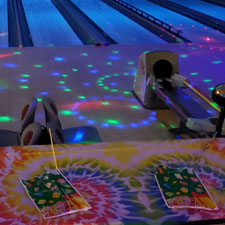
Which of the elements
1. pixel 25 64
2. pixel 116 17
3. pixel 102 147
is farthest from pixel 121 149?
pixel 116 17

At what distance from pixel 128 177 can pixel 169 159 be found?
159mm

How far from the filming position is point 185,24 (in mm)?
6113

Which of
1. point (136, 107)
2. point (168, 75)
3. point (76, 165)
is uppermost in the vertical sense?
point (76, 165)

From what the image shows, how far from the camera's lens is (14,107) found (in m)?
2.75

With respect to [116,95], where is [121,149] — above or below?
above

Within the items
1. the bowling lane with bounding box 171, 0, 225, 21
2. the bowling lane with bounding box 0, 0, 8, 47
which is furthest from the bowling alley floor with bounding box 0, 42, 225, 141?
the bowling lane with bounding box 171, 0, 225, 21

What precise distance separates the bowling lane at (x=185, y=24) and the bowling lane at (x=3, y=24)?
2.68 metres

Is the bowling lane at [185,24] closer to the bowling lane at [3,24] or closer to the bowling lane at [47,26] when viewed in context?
the bowling lane at [47,26]

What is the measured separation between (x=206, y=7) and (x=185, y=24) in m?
1.62

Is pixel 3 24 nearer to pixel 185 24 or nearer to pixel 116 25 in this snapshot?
pixel 116 25

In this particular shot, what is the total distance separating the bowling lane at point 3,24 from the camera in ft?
16.0

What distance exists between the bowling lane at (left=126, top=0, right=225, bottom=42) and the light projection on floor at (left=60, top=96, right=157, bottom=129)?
8.80 ft

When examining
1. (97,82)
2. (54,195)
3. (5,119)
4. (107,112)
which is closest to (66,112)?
(107,112)

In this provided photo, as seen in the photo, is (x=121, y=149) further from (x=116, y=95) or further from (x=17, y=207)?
(x=116, y=95)
